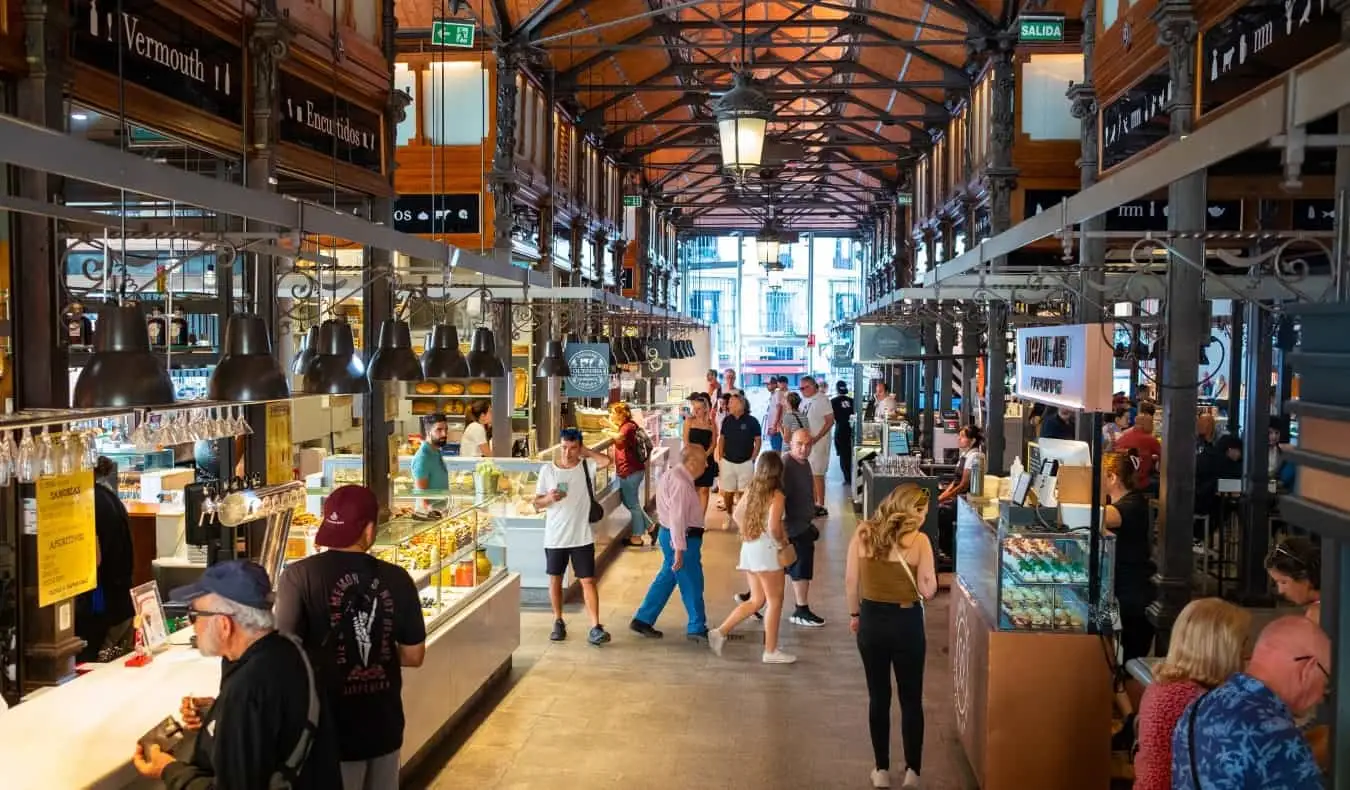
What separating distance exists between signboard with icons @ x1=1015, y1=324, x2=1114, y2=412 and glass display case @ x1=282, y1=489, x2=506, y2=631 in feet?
11.4

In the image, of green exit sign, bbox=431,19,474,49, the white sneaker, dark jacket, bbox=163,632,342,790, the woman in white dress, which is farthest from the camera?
green exit sign, bbox=431,19,474,49

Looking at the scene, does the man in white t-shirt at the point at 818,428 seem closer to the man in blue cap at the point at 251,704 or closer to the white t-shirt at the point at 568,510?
the white t-shirt at the point at 568,510

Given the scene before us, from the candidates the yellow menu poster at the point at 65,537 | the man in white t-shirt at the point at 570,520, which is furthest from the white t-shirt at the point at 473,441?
the yellow menu poster at the point at 65,537

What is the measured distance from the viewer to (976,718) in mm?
5934

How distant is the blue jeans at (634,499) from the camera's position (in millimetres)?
12992

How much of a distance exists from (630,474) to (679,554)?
166 inches

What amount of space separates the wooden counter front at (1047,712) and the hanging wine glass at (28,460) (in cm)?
416

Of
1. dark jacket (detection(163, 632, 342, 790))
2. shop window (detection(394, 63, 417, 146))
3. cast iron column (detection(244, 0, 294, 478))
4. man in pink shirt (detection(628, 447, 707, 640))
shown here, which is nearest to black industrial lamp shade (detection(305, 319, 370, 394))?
cast iron column (detection(244, 0, 294, 478))

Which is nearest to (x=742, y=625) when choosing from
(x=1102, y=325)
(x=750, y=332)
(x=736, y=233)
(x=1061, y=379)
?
(x=1061, y=379)

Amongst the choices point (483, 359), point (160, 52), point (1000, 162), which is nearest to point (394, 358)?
point (483, 359)

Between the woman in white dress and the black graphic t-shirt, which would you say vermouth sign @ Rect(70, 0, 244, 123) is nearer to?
the black graphic t-shirt

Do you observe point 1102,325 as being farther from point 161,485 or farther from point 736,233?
point 736,233

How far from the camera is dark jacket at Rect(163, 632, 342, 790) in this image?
322 centimetres

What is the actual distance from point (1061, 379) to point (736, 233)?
31.6 m
